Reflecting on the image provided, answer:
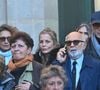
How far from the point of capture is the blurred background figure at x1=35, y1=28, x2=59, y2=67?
8578 mm

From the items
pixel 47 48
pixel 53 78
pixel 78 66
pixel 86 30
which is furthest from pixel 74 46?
pixel 86 30

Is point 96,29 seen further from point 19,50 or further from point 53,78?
point 53,78

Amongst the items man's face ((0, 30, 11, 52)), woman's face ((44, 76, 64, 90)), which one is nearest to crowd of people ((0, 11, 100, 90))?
woman's face ((44, 76, 64, 90))

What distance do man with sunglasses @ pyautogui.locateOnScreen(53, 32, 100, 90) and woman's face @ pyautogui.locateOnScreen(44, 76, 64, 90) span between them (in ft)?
2.06

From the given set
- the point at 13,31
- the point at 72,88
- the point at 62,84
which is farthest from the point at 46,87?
the point at 13,31

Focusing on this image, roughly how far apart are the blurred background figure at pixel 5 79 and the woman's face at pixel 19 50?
0.26 metres

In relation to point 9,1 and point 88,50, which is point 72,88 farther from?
point 9,1

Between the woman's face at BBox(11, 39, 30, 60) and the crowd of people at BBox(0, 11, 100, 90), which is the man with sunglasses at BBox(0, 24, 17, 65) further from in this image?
the woman's face at BBox(11, 39, 30, 60)

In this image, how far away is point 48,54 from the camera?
28.2 feet

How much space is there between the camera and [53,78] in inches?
296

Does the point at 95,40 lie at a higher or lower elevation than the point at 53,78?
higher

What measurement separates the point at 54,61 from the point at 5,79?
0.68m

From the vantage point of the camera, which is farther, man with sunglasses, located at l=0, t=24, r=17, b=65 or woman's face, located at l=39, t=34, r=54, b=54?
man with sunglasses, located at l=0, t=24, r=17, b=65

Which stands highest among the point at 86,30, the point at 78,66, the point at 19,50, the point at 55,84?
the point at 86,30
